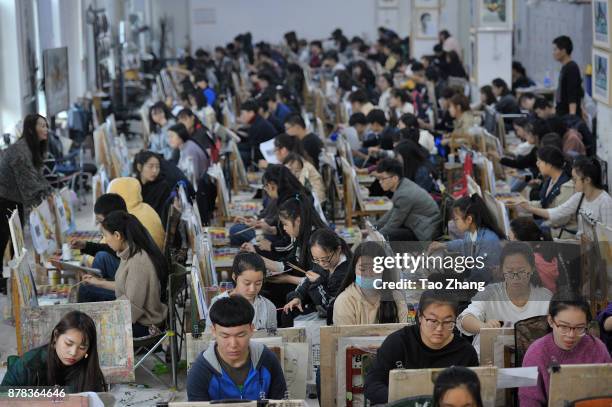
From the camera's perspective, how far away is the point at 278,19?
96.7 feet

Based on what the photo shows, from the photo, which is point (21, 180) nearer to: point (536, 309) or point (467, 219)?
point (467, 219)

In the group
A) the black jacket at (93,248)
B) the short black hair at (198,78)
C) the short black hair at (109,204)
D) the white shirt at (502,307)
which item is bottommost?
the black jacket at (93,248)

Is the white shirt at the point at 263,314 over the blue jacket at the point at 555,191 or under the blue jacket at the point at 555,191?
under

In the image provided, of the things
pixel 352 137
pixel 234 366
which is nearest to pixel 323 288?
pixel 234 366

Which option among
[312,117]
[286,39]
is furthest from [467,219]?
[286,39]

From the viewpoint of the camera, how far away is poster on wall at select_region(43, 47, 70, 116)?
45.3ft

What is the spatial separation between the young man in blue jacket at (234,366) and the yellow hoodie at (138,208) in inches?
139

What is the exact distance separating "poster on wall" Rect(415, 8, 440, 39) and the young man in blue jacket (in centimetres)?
1889

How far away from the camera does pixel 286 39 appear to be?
27.9 meters

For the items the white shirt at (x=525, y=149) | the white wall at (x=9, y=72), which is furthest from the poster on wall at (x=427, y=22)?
the white shirt at (x=525, y=149)

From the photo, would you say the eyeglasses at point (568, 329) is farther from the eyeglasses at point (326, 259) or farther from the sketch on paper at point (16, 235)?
the sketch on paper at point (16, 235)

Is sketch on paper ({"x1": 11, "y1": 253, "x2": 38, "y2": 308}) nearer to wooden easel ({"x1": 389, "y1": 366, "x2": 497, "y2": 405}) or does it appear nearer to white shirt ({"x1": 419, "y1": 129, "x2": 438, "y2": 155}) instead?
wooden easel ({"x1": 389, "y1": 366, "x2": 497, "y2": 405})

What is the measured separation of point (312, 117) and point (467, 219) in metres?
10.6

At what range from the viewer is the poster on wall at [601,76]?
34.2ft
